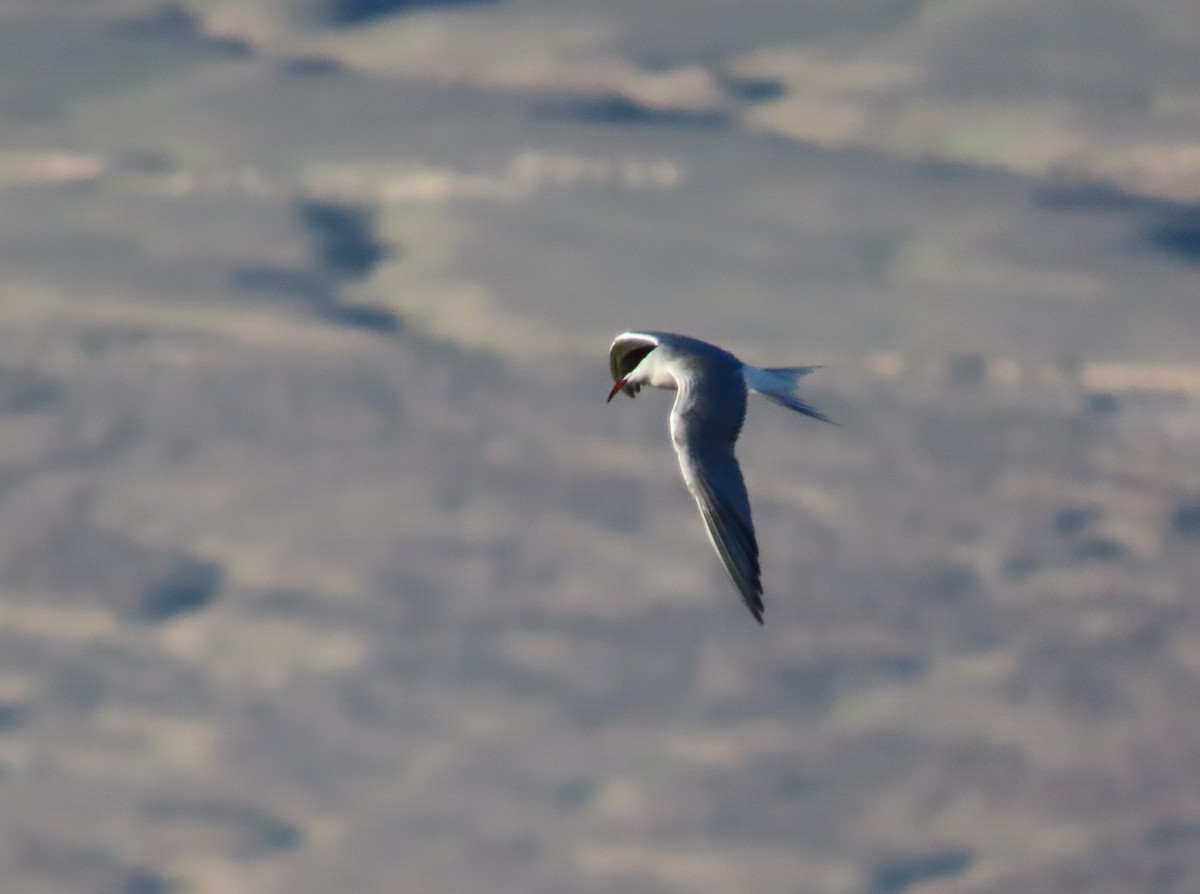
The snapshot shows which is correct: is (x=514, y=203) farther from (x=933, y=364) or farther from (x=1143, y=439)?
(x=1143, y=439)

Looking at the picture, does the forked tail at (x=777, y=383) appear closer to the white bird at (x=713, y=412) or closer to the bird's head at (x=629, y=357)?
the white bird at (x=713, y=412)

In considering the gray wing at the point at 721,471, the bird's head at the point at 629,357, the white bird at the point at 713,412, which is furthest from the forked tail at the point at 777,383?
the bird's head at the point at 629,357

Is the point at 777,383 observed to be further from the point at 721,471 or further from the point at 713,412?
the point at 721,471

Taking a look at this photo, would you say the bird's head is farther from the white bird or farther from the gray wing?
the gray wing

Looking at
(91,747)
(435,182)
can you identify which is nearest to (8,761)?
(91,747)

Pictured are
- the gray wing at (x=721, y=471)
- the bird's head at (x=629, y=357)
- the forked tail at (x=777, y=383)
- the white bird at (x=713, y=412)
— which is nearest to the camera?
the gray wing at (x=721, y=471)

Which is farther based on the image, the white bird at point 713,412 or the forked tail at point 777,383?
the forked tail at point 777,383

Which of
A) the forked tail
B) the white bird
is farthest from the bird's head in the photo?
the forked tail

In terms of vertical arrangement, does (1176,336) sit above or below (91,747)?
above
